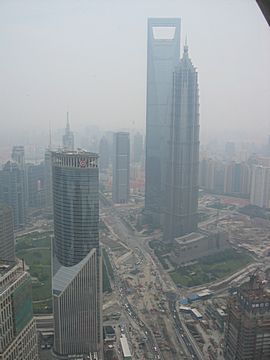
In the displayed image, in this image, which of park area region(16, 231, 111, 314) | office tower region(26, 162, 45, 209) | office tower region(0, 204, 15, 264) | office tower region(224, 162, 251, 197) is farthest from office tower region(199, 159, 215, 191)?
office tower region(0, 204, 15, 264)

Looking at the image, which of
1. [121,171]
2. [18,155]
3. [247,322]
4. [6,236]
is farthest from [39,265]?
[121,171]

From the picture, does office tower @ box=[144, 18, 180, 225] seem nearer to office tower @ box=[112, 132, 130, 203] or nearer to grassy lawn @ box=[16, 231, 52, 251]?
office tower @ box=[112, 132, 130, 203]

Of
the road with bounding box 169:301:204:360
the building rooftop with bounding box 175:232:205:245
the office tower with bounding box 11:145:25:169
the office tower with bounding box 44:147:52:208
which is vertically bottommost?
the road with bounding box 169:301:204:360

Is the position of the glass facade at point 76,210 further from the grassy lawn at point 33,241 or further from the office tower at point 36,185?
the office tower at point 36,185

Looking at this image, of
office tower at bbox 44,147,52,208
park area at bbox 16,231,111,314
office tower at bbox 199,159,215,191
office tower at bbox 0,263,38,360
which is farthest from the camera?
office tower at bbox 199,159,215,191

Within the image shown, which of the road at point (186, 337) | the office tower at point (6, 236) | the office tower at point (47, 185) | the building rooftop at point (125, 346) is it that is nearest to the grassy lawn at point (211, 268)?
the road at point (186, 337)

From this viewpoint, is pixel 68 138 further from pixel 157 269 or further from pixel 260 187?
pixel 260 187
